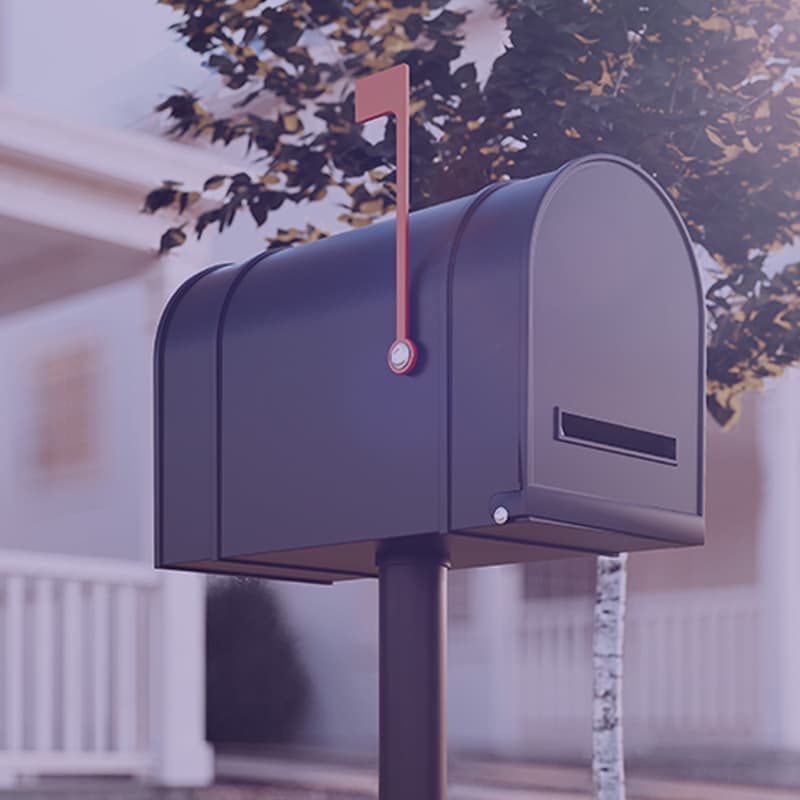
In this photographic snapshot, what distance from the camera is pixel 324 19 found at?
4125 mm

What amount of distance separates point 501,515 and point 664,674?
25.0ft

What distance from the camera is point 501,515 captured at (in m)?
1.95

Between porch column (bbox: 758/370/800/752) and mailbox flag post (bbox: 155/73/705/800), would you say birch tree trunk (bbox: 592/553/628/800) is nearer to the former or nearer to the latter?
mailbox flag post (bbox: 155/73/705/800)

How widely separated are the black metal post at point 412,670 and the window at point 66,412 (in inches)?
352

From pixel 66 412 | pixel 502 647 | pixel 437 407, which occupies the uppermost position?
pixel 66 412

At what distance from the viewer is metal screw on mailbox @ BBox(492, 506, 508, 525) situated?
1945mm

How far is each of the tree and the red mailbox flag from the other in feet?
4.05

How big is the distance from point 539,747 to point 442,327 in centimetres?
803

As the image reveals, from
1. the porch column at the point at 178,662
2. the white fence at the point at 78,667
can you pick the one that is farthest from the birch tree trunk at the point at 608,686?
the white fence at the point at 78,667

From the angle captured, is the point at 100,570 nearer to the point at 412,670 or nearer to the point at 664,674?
the point at 412,670

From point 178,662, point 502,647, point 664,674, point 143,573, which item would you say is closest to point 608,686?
point 178,662

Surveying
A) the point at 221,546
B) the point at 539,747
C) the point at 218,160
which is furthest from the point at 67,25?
the point at 539,747

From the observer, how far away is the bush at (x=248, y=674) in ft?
34.3

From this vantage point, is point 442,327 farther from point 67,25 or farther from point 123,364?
point 123,364
